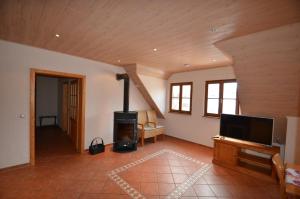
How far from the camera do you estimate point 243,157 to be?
3.12 m

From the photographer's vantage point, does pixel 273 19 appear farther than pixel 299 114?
No

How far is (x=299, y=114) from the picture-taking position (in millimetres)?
2559

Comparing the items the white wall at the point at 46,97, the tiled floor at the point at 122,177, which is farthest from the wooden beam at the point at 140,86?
the white wall at the point at 46,97

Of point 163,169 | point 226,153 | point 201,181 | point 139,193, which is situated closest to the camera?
point 139,193

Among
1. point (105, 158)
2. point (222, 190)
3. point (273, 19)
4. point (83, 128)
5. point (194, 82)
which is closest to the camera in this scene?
point (273, 19)

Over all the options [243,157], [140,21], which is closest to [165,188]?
[243,157]

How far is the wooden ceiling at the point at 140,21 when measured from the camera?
1.52m

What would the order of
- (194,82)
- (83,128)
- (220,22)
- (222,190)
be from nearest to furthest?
(220,22) → (222,190) → (83,128) → (194,82)

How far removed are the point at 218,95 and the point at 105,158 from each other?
3632mm

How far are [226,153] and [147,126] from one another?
102 inches

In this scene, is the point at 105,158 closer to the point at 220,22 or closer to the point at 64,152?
the point at 64,152

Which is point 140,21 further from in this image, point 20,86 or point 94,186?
point 20,86

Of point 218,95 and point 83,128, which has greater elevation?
point 218,95

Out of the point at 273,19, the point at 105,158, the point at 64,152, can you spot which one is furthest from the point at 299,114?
the point at 64,152
